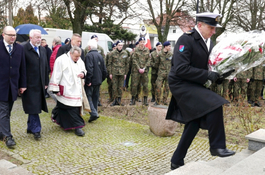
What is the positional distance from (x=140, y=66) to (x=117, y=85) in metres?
0.97

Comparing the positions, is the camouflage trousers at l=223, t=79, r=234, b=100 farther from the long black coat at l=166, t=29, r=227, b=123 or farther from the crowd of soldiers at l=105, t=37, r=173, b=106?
the long black coat at l=166, t=29, r=227, b=123

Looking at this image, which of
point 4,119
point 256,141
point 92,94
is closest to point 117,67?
point 92,94

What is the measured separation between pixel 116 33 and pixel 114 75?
18.8 metres

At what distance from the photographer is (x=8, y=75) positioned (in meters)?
5.14

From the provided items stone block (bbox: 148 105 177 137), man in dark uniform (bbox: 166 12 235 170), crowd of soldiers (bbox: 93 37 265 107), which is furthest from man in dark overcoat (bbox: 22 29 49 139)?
crowd of soldiers (bbox: 93 37 265 107)

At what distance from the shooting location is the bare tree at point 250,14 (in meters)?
21.5

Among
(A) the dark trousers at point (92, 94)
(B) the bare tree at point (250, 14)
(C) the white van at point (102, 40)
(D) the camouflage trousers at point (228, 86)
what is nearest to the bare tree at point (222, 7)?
(B) the bare tree at point (250, 14)

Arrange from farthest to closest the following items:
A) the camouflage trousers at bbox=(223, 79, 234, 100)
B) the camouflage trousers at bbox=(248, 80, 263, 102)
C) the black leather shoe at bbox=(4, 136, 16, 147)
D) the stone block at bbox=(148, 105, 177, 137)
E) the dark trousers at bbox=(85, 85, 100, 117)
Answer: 1. the camouflage trousers at bbox=(248, 80, 263, 102)
2. the camouflage trousers at bbox=(223, 79, 234, 100)
3. the dark trousers at bbox=(85, 85, 100, 117)
4. the stone block at bbox=(148, 105, 177, 137)
5. the black leather shoe at bbox=(4, 136, 16, 147)

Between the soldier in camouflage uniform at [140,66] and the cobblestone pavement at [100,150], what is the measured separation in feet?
Result: 10.3

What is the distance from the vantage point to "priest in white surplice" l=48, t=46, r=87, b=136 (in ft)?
19.2

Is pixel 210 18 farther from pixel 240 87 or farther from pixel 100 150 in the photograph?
pixel 240 87

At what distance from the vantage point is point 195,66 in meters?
3.58

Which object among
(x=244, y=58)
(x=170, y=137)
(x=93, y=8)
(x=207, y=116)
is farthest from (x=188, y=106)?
(x=93, y=8)

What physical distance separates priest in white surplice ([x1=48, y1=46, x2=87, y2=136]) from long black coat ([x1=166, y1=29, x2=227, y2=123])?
280 cm
